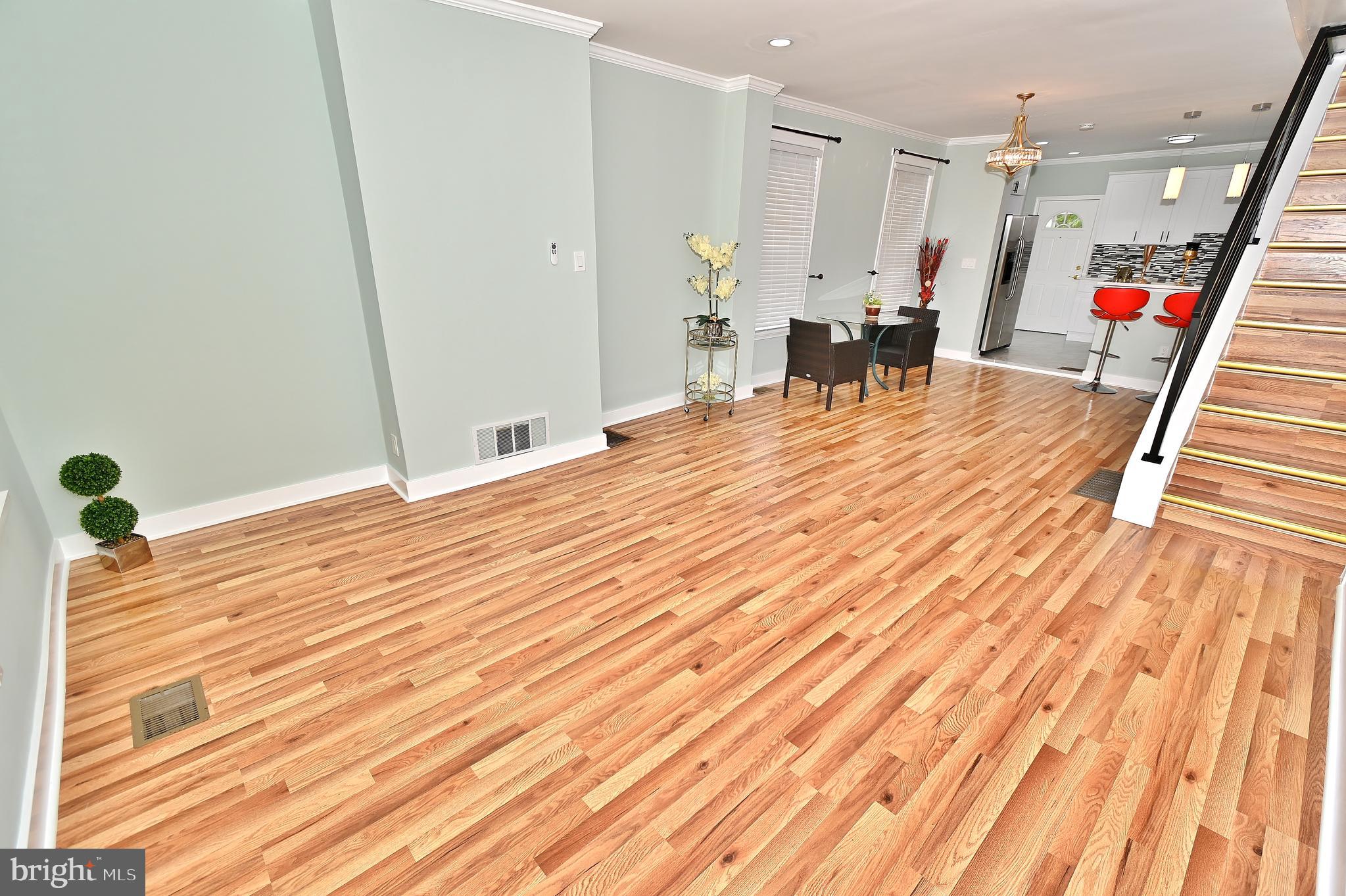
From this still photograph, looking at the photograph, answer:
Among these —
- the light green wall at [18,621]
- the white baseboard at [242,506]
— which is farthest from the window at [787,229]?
the light green wall at [18,621]

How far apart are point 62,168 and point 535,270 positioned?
7.05 ft

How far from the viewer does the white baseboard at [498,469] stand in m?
3.56

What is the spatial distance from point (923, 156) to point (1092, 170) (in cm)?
337

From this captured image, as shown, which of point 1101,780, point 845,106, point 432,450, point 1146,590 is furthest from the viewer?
point 845,106

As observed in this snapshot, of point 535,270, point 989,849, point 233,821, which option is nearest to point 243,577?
point 233,821

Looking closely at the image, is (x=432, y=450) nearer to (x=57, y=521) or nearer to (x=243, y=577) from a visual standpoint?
(x=243, y=577)

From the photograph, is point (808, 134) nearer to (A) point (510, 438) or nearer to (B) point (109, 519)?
(A) point (510, 438)

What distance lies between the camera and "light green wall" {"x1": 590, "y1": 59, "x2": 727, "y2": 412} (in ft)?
14.0

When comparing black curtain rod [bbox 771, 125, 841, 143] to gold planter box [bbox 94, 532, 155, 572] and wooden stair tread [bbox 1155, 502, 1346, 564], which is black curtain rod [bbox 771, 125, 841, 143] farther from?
gold planter box [bbox 94, 532, 155, 572]

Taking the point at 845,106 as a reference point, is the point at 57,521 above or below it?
below

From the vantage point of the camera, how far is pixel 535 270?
3676 millimetres

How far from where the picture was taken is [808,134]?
18.5 feet

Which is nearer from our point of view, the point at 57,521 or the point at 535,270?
the point at 57,521

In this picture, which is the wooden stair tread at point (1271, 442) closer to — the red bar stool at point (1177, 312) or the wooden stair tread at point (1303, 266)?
the wooden stair tread at point (1303, 266)
